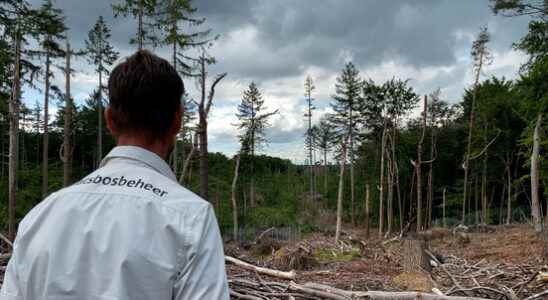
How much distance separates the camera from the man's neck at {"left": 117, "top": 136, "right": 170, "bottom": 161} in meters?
1.21

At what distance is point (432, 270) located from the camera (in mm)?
8648

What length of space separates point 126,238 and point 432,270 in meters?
8.65

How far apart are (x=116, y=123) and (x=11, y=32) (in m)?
13.5

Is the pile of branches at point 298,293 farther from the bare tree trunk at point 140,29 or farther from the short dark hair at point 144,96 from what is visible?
the bare tree trunk at point 140,29

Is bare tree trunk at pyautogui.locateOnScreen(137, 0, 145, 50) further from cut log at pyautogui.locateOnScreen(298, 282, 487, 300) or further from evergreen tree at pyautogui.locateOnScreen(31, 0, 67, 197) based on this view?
cut log at pyautogui.locateOnScreen(298, 282, 487, 300)

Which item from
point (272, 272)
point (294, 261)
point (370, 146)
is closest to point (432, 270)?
point (294, 261)

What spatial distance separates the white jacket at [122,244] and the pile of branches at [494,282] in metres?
5.24

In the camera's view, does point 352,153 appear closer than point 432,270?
No

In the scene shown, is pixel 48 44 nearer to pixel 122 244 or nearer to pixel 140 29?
pixel 140 29

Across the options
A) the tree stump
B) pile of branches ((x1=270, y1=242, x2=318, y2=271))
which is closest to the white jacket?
the tree stump

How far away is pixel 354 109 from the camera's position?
3180 centimetres

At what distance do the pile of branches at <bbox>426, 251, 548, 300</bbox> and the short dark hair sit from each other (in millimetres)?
5248

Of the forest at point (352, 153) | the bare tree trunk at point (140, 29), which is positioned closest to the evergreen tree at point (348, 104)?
the forest at point (352, 153)

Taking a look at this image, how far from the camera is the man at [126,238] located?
1.03 meters
